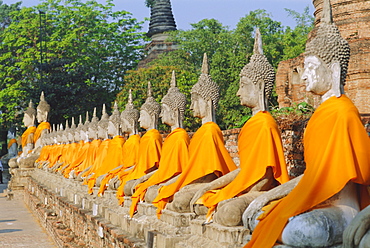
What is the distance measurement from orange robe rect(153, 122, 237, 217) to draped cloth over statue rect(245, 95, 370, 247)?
2003mm

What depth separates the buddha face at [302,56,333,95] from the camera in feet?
12.2

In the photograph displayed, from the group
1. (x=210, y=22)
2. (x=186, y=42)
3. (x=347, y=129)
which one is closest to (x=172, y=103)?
(x=347, y=129)

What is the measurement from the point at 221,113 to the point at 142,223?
412 inches

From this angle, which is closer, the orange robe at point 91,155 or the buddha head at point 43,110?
the orange robe at point 91,155

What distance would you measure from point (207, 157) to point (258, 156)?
43.0 inches

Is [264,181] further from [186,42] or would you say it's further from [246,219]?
[186,42]

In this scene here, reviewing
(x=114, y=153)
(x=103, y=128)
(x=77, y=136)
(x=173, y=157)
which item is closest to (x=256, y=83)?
(x=173, y=157)

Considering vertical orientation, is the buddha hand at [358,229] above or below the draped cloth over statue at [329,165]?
below

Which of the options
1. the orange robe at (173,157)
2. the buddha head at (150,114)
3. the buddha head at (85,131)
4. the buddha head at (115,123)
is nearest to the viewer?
the orange robe at (173,157)

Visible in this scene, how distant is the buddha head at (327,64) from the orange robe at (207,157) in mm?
1924

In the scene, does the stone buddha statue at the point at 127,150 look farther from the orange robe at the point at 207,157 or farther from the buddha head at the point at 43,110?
the buddha head at the point at 43,110

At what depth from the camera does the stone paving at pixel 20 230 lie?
36.2 feet

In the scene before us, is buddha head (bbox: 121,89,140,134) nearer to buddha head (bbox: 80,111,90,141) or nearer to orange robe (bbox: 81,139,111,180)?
orange robe (bbox: 81,139,111,180)

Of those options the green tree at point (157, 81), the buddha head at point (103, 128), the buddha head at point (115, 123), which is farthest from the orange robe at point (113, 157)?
the green tree at point (157, 81)
